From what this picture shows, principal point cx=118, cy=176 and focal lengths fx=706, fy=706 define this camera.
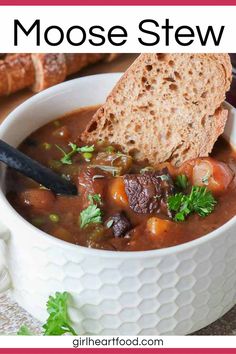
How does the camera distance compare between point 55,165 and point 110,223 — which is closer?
point 110,223

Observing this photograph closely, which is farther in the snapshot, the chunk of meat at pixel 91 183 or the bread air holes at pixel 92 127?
the bread air holes at pixel 92 127

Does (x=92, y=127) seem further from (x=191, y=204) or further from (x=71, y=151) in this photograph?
(x=191, y=204)

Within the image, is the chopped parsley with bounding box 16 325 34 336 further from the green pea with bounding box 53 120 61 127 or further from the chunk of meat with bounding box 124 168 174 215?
the green pea with bounding box 53 120 61 127

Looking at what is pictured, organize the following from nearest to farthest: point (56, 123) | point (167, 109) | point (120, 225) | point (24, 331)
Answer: point (120, 225), point (24, 331), point (167, 109), point (56, 123)

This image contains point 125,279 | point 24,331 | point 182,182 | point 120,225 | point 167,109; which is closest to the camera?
point 125,279

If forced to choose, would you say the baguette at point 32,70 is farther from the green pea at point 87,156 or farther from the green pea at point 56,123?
the green pea at point 87,156

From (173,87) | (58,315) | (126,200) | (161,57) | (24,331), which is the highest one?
(161,57)

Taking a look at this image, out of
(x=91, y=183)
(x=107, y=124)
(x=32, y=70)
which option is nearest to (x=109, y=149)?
(x=107, y=124)

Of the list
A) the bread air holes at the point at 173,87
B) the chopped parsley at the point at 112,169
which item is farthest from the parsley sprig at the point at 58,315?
the bread air holes at the point at 173,87

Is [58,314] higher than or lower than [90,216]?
lower
